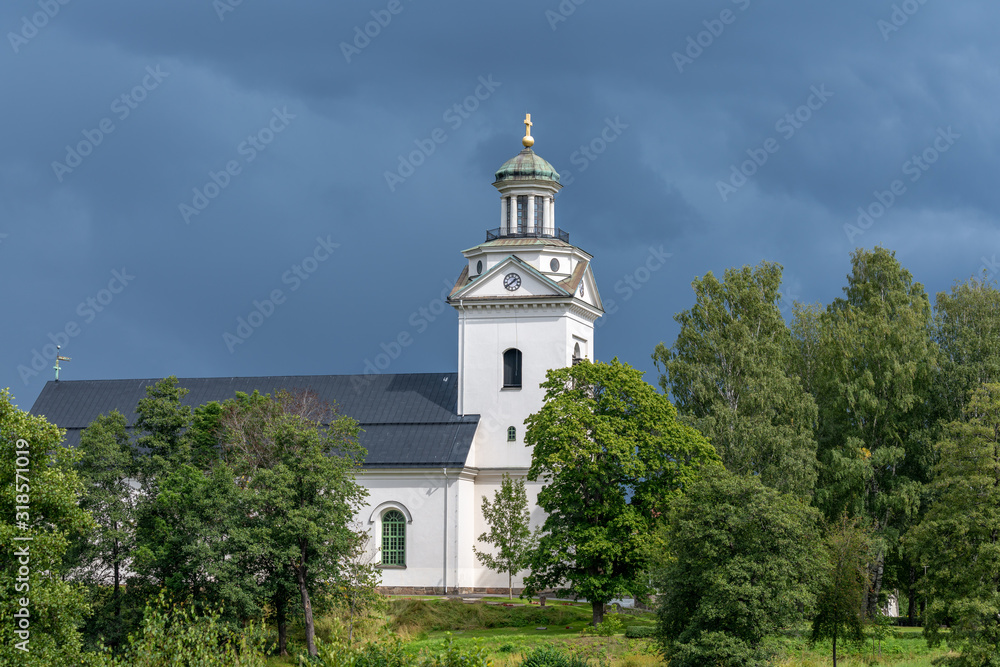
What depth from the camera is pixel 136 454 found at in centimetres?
4275

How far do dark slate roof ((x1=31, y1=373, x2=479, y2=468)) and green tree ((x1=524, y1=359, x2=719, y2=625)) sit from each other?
10788 mm

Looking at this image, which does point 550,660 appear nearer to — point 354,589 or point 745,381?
point 354,589

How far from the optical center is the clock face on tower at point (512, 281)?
56812mm

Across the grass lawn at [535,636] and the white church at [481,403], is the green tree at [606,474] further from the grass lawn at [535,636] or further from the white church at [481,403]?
the white church at [481,403]

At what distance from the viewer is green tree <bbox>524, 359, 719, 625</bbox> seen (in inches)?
1708

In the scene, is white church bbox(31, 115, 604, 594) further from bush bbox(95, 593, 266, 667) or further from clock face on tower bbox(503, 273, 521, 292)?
bush bbox(95, 593, 266, 667)

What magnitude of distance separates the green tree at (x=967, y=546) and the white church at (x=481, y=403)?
72.1 ft

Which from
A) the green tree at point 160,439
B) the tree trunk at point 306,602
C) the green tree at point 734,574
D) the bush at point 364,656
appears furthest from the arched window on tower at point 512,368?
the bush at point 364,656

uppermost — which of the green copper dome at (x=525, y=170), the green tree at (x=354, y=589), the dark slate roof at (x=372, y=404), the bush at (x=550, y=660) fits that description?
the green copper dome at (x=525, y=170)

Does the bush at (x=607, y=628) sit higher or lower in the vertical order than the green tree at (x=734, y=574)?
lower

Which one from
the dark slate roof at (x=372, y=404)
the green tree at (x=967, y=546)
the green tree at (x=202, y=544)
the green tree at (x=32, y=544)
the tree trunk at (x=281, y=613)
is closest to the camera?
the green tree at (x=32, y=544)

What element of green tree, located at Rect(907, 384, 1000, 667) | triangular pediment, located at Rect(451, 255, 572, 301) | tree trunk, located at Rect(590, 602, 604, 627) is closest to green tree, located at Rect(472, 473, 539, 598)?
tree trunk, located at Rect(590, 602, 604, 627)

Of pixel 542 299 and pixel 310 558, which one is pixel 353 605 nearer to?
pixel 310 558

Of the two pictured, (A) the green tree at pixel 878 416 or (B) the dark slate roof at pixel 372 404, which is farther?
(B) the dark slate roof at pixel 372 404
